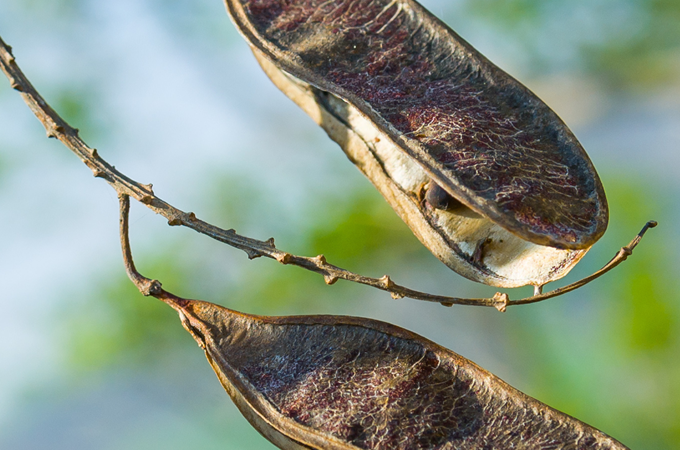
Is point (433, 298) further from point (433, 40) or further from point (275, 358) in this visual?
point (433, 40)

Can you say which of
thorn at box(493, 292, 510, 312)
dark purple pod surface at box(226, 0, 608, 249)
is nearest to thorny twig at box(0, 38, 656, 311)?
thorn at box(493, 292, 510, 312)

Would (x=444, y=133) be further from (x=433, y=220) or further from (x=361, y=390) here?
(x=361, y=390)

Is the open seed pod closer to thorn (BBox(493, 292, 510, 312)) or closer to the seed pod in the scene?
thorn (BBox(493, 292, 510, 312))

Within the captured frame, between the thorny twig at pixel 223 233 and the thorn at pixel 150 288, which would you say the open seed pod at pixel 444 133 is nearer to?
the thorny twig at pixel 223 233

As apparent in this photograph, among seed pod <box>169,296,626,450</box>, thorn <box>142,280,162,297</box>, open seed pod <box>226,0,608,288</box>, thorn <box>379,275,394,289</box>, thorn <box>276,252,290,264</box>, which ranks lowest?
seed pod <box>169,296,626,450</box>

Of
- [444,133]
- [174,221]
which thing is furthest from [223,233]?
[444,133]

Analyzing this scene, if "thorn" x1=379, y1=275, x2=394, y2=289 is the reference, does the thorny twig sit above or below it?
above

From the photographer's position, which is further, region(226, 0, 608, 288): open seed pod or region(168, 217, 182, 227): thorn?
region(168, 217, 182, 227): thorn
